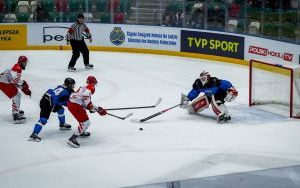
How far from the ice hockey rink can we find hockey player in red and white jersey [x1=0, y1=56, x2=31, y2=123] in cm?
23

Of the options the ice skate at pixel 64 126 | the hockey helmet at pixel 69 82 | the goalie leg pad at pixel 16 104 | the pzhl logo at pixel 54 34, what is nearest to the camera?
the hockey helmet at pixel 69 82

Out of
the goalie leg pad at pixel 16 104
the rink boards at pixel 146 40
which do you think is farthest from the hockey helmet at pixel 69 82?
the rink boards at pixel 146 40

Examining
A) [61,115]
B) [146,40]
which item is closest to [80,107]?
[61,115]

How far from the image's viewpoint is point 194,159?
24.5 ft

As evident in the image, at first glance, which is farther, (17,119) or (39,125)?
(17,119)

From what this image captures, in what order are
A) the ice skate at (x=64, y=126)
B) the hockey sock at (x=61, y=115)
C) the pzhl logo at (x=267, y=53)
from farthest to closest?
the pzhl logo at (x=267, y=53) → the ice skate at (x=64, y=126) → the hockey sock at (x=61, y=115)

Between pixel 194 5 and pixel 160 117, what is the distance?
7.64m

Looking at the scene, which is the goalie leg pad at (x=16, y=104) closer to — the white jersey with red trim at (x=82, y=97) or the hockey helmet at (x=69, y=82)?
the hockey helmet at (x=69, y=82)

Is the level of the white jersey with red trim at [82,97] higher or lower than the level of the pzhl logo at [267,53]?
lower

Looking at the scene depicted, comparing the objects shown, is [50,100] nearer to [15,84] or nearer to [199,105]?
[15,84]

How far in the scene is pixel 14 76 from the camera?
9.19 meters

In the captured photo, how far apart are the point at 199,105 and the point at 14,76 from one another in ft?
9.55

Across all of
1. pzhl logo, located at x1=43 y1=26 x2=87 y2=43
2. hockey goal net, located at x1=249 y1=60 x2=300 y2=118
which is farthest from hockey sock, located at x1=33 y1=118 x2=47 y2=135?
pzhl logo, located at x1=43 y1=26 x2=87 y2=43

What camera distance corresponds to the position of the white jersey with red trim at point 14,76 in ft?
30.1
